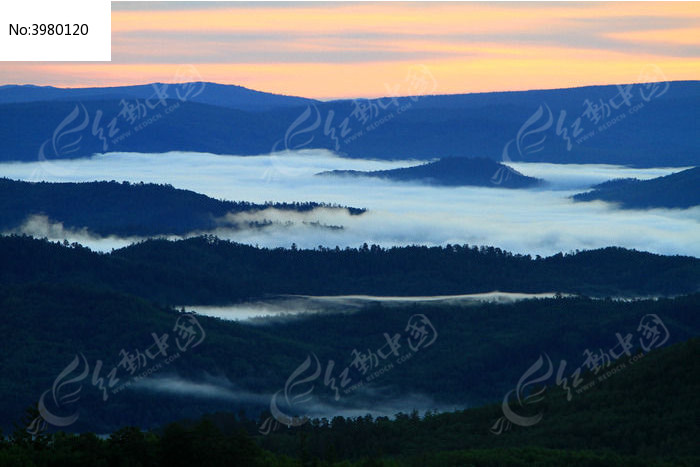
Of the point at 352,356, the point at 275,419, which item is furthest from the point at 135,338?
the point at 275,419

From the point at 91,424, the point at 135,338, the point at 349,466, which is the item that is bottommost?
the point at 349,466

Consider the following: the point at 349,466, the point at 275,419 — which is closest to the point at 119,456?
the point at 349,466

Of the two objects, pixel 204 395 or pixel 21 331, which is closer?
pixel 204 395

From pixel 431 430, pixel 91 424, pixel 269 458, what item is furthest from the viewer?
pixel 91 424

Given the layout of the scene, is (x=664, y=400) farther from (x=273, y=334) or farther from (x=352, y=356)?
(x=273, y=334)

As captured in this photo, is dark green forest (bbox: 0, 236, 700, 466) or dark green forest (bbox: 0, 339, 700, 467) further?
dark green forest (bbox: 0, 236, 700, 466)

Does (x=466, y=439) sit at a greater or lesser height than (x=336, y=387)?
lesser

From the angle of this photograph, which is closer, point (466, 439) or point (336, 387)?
point (466, 439)

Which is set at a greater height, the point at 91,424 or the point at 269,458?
the point at 91,424

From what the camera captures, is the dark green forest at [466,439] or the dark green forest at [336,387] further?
the dark green forest at [336,387]

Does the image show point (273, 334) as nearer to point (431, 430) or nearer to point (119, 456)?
point (431, 430)

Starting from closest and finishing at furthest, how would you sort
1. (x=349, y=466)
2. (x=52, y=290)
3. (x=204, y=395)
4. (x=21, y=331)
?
(x=349, y=466), (x=204, y=395), (x=21, y=331), (x=52, y=290)
